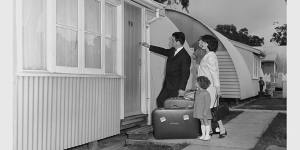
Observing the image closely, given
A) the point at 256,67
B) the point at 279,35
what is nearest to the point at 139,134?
the point at 256,67

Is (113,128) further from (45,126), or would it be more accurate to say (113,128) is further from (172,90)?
(45,126)

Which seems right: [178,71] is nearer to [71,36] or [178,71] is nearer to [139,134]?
[139,134]

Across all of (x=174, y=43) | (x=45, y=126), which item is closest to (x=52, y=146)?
(x=45, y=126)

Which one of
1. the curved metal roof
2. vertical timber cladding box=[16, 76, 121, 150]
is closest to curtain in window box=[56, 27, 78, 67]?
vertical timber cladding box=[16, 76, 121, 150]

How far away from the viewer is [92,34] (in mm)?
6277

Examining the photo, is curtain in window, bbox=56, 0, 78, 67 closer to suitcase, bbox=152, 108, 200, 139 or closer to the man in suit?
suitcase, bbox=152, 108, 200, 139

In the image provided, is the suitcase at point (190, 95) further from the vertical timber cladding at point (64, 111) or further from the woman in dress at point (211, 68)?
the vertical timber cladding at point (64, 111)

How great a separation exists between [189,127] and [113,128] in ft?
4.35

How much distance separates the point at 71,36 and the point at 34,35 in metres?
0.79

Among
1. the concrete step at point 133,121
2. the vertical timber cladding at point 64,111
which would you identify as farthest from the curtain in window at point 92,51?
the concrete step at point 133,121

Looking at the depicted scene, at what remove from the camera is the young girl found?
6246 mm

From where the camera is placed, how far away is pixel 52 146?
5199mm

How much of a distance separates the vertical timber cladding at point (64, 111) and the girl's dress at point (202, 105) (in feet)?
4.85

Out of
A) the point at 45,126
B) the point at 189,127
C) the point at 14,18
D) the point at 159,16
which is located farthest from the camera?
the point at 159,16
